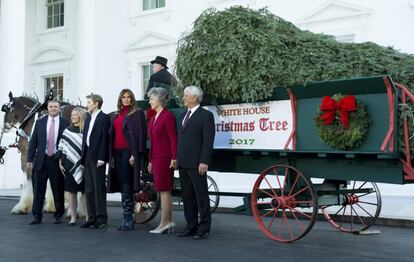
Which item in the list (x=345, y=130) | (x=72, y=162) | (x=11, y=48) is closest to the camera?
(x=345, y=130)

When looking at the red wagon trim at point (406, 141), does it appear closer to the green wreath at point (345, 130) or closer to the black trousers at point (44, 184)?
the green wreath at point (345, 130)

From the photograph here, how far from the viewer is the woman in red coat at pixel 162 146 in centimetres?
730

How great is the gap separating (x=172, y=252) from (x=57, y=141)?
348 cm

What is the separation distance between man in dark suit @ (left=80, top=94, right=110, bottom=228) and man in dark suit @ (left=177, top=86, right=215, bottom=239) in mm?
1359

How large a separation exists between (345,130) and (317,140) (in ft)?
1.41

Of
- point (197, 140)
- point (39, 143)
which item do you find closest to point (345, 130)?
point (197, 140)

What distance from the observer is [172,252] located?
20.2 feet

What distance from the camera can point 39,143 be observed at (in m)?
8.85

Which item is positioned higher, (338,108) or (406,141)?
(338,108)

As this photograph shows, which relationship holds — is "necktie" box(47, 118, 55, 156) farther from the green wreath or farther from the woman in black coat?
the green wreath

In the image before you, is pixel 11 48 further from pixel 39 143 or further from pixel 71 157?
pixel 71 157

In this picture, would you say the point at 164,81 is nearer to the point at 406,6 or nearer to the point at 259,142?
the point at 259,142

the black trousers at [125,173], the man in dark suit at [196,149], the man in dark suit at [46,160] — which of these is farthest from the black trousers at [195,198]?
the man in dark suit at [46,160]

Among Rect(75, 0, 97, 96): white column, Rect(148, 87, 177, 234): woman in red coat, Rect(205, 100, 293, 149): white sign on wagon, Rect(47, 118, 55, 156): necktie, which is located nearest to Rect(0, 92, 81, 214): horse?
Rect(47, 118, 55, 156): necktie
